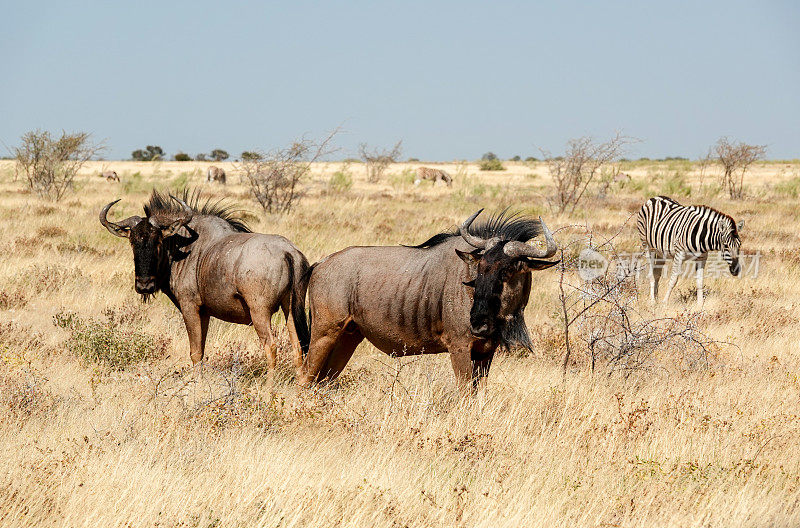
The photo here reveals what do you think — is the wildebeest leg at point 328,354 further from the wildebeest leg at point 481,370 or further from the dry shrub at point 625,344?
the dry shrub at point 625,344

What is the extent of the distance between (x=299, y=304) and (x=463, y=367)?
5.76 feet

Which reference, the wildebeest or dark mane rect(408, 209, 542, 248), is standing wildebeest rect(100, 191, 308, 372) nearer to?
dark mane rect(408, 209, 542, 248)

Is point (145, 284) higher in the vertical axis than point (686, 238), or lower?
lower

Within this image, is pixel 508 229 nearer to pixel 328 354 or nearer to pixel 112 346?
pixel 328 354

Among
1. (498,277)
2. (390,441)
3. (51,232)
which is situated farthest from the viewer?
(51,232)

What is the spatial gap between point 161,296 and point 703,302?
7.23 metres

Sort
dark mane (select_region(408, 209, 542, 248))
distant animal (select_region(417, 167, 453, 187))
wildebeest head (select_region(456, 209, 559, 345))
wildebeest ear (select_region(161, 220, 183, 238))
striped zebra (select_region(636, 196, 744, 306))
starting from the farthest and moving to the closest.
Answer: distant animal (select_region(417, 167, 453, 187)) → striped zebra (select_region(636, 196, 744, 306)) → wildebeest ear (select_region(161, 220, 183, 238)) → dark mane (select_region(408, 209, 542, 248)) → wildebeest head (select_region(456, 209, 559, 345))

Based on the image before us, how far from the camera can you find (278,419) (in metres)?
5.25

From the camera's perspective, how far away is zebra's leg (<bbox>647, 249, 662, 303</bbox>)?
1183 cm

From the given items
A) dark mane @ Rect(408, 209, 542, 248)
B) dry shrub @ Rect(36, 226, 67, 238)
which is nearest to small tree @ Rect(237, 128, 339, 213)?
dry shrub @ Rect(36, 226, 67, 238)

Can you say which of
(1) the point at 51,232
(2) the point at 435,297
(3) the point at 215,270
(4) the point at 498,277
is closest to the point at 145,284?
(3) the point at 215,270

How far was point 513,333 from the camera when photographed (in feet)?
17.6

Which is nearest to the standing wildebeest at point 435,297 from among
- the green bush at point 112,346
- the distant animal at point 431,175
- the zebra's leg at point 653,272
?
the green bush at point 112,346

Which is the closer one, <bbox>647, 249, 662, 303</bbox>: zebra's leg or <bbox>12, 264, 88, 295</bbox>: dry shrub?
<bbox>12, 264, 88, 295</bbox>: dry shrub
